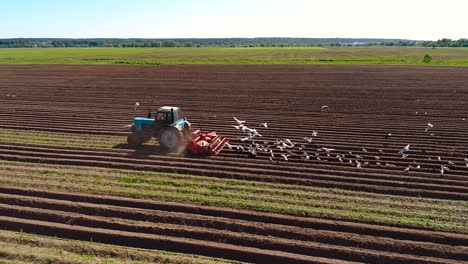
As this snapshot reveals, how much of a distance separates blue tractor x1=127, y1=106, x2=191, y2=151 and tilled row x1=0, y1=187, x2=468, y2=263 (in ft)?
15.1

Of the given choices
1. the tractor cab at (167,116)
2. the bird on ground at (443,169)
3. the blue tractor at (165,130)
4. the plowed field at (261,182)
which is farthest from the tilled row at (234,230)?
the tractor cab at (167,116)

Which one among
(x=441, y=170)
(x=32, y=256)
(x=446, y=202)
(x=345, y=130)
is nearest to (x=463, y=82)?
(x=345, y=130)

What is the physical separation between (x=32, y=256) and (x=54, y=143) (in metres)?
9.17

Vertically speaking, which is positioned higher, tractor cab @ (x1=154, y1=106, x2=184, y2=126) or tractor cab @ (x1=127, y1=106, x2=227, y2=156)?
tractor cab @ (x1=154, y1=106, x2=184, y2=126)

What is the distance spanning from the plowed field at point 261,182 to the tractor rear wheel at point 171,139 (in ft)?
1.30

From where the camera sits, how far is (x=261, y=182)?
12352 millimetres

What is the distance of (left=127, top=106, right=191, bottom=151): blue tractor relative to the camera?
49.3 ft

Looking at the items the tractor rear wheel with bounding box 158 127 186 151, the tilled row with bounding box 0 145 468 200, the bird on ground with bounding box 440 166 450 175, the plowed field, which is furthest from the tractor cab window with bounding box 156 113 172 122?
the bird on ground with bounding box 440 166 450 175

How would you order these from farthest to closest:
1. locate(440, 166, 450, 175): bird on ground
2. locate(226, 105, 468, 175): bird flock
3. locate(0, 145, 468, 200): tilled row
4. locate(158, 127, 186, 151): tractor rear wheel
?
locate(158, 127, 186, 151): tractor rear wheel
locate(226, 105, 468, 175): bird flock
locate(440, 166, 450, 175): bird on ground
locate(0, 145, 468, 200): tilled row

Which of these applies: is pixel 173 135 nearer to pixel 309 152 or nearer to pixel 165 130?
pixel 165 130

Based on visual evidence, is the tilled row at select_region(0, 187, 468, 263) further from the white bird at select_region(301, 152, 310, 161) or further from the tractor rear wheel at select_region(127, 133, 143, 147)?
the tractor rear wheel at select_region(127, 133, 143, 147)

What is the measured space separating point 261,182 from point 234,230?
3.23 metres

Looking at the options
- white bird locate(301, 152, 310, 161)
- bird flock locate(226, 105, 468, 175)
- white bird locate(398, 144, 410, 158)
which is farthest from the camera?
white bird locate(398, 144, 410, 158)

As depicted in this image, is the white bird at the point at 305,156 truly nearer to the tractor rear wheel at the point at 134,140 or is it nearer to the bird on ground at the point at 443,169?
the bird on ground at the point at 443,169
